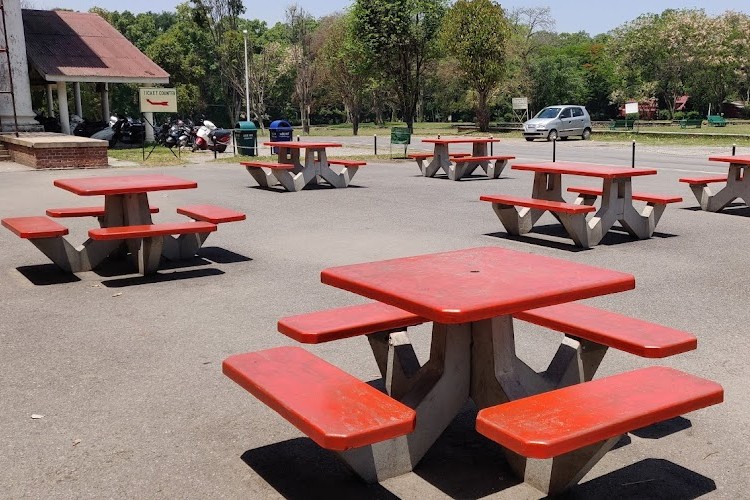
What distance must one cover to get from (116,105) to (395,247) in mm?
55517

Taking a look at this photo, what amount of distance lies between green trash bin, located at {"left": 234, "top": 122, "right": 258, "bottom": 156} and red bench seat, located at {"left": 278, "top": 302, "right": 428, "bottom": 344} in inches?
772

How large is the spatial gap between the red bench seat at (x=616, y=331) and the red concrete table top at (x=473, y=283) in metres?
0.24

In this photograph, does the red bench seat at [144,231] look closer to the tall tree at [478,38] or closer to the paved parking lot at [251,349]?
the paved parking lot at [251,349]

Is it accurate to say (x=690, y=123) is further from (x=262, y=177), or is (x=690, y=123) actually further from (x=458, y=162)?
(x=262, y=177)

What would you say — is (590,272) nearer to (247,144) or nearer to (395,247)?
(395,247)

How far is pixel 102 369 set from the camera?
4676 mm

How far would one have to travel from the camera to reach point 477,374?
348 centimetres

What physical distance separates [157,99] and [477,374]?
827 inches

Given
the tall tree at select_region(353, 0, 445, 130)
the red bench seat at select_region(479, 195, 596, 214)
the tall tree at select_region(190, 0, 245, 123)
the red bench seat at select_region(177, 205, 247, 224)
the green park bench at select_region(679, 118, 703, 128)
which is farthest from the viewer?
the tall tree at select_region(190, 0, 245, 123)

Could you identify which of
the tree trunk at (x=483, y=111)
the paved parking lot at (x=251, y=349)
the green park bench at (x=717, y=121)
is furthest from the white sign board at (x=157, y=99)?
the green park bench at (x=717, y=121)

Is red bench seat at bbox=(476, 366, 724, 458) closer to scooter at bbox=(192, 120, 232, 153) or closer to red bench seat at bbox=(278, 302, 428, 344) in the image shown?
red bench seat at bbox=(278, 302, 428, 344)

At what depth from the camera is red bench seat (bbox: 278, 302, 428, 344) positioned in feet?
12.0

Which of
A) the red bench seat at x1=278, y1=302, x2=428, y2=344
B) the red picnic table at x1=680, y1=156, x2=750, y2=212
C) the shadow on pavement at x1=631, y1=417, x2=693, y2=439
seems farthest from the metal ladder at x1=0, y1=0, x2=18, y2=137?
the shadow on pavement at x1=631, y1=417, x2=693, y2=439

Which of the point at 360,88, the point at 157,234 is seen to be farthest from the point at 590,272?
the point at 360,88
